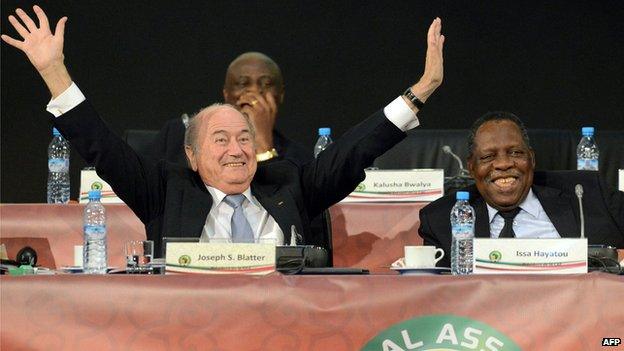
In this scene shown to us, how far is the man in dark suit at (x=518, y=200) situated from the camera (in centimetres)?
374

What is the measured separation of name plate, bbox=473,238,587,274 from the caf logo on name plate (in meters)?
0.28

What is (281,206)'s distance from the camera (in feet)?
11.2

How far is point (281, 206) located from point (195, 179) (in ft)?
0.89

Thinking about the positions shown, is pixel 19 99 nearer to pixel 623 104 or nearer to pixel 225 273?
pixel 623 104

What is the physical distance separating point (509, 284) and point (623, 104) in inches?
159

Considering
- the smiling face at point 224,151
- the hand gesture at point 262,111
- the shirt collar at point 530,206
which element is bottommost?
the shirt collar at point 530,206

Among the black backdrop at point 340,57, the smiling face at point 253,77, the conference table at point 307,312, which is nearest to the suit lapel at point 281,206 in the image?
the conference table at point 307,312

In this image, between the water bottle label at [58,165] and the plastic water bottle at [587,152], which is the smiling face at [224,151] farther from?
the water bottle label at [58,165]

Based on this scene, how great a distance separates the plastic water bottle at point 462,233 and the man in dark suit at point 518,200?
0.05 m

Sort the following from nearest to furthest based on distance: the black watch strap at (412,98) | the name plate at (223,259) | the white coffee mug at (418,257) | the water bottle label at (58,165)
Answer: the name plate at (223,259), the white coffee mug at (418,257), the black watch strap at (412,98), the water bottle label at (58,165)

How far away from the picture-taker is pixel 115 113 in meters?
6.24

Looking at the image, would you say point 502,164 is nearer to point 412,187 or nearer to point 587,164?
point 412,187

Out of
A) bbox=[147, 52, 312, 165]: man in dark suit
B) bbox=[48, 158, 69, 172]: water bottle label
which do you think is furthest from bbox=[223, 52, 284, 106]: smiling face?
bbox=[48, 158, 69, 172]: water bottle label

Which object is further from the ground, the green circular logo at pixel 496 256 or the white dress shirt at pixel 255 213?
the white dress shirt at pixel 255 213
